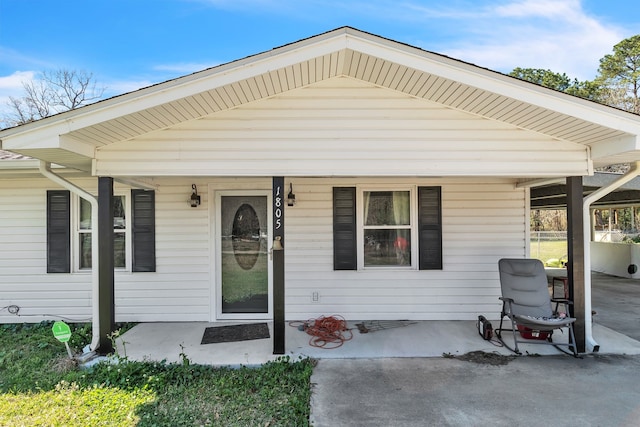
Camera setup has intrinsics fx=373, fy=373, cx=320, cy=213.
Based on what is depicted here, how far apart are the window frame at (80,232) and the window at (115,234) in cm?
1

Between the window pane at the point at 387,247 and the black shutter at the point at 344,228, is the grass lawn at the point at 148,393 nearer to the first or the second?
the black shutter at the point at 344,228

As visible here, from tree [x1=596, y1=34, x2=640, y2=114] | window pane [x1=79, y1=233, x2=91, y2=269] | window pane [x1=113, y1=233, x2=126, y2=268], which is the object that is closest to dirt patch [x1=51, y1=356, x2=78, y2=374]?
window pane [x1=113, y1=233, x2=126, y2=268]

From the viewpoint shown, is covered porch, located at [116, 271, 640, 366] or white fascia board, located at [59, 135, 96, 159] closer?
white fascia board, located at [59, 135, 96, 159]

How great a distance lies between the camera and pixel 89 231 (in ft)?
18.2

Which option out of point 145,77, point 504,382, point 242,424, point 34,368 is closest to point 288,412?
point 242,424

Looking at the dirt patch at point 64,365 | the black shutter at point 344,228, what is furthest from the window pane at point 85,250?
the black shutter at point 344,228

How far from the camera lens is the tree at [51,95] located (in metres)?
17.1

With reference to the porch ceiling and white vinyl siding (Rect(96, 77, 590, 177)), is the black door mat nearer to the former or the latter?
white vinyl siding (Rect(96, 77, 590, 177))

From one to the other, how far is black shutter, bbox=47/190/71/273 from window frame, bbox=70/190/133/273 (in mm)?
49

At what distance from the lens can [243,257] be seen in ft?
18.3

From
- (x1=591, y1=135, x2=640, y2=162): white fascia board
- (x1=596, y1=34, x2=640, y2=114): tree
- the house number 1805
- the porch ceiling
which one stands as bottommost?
the house number 1805

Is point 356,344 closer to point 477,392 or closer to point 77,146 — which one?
point 477,392

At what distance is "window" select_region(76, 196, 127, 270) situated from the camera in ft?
18.0

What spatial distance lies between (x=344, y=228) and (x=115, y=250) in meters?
3.43
